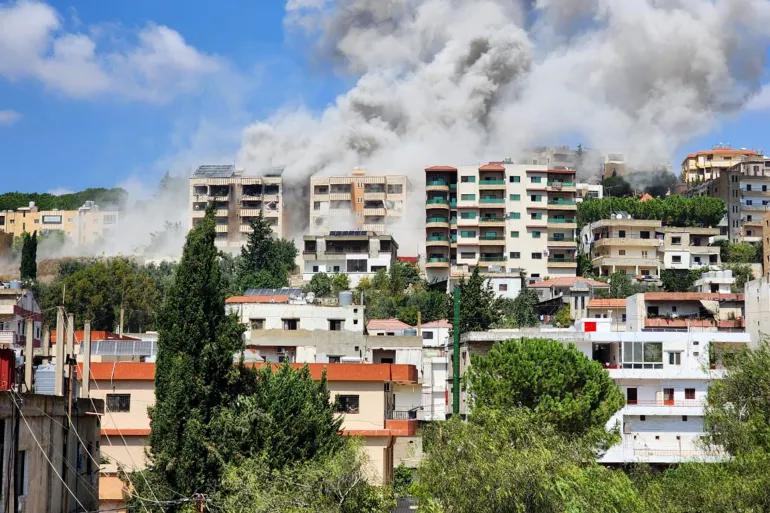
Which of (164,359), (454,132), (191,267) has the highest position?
(454,132)

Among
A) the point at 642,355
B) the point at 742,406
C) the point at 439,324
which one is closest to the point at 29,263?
the point at 439,324

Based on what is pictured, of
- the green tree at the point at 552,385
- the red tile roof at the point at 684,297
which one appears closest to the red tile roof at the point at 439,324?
the red tile roof at the point at 684,297

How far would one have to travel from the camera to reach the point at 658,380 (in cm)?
5662

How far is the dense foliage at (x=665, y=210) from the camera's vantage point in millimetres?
118250

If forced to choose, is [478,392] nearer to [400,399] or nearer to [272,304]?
[400,399]

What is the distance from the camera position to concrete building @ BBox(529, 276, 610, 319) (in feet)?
302

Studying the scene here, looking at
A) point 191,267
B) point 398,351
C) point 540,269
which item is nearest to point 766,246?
point 540,269

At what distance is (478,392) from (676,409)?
10.1 meters

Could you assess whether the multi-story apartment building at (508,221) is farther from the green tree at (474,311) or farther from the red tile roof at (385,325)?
the green tree at (474,311)

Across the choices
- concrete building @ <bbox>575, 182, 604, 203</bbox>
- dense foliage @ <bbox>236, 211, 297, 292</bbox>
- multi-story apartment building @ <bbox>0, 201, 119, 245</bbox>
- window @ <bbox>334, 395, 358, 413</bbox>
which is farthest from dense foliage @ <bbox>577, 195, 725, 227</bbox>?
window @ <bbox>334, 395, 358, 413</bbox>

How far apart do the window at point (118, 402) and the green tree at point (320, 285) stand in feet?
166

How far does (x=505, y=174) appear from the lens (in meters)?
112

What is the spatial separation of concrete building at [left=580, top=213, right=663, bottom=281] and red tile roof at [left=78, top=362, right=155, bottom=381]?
71912mm

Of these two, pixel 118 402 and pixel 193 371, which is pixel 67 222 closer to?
pixel 118 402
